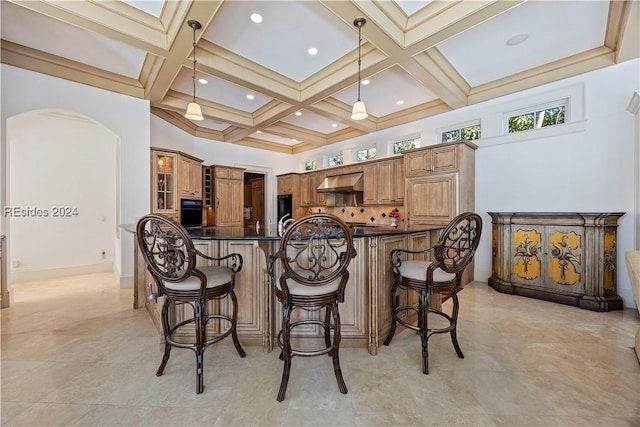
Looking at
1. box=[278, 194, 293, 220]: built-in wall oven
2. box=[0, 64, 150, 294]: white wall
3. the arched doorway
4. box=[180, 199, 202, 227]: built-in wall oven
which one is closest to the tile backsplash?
box=[278, 194, 293, 220]: built-in wall oven

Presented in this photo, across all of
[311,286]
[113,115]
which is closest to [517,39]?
[311,286]

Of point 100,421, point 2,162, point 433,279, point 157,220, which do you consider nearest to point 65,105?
point 2,162

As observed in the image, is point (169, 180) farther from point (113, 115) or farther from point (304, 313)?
point (304, 313)

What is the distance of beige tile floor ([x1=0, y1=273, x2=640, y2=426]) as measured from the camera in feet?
5.07

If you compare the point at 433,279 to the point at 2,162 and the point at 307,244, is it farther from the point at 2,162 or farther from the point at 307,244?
the point at 2,162

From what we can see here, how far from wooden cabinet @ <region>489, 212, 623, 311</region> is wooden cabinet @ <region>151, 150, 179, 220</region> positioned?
5489mm

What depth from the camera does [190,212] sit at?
536 cm

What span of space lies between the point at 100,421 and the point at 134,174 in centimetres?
362

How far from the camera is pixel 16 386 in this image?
1792 mm

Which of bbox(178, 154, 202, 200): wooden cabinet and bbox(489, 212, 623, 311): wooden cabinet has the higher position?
bbox(178, 154, 202, 200): wooden cabinet

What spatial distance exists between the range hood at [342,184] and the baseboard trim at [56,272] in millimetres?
4844

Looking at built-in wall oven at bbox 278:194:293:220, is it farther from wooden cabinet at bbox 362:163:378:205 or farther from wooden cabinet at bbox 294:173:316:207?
wooden cabinet at bbox 362:163:378:205

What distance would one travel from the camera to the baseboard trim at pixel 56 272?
4.36m

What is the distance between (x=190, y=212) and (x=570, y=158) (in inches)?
251
